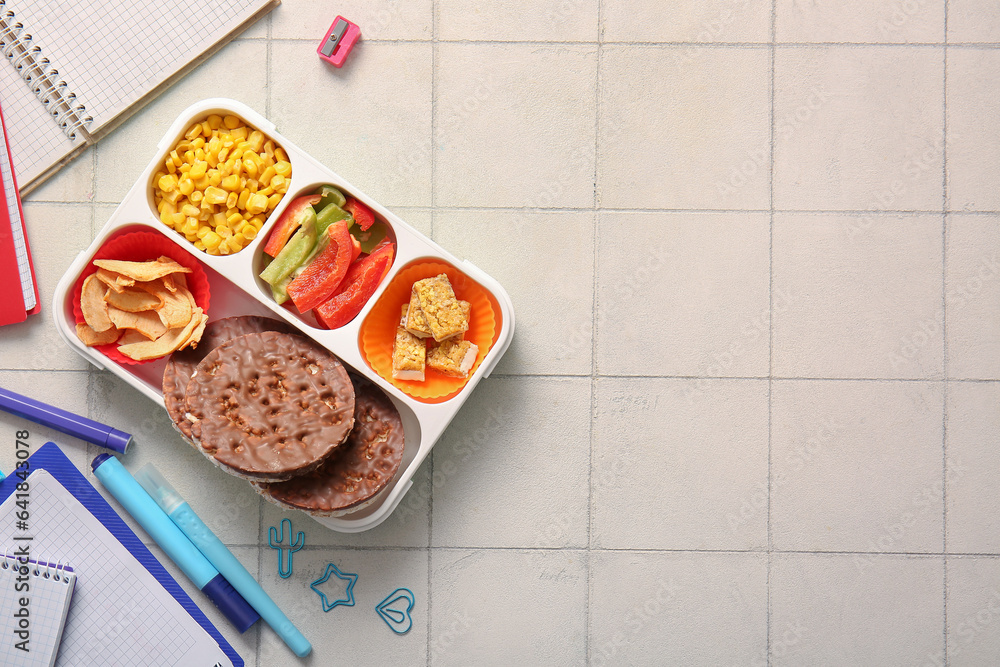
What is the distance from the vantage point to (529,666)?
1.76 meters

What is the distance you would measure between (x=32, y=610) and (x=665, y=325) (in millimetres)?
1753

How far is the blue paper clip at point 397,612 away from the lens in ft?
5.75

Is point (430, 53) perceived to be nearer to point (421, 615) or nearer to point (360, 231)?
point (360, 231)

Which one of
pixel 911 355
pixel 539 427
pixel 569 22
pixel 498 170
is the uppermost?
pixel 569 22

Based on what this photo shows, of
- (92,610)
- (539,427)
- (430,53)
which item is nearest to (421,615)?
(539,427)

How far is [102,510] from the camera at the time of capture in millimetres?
1715

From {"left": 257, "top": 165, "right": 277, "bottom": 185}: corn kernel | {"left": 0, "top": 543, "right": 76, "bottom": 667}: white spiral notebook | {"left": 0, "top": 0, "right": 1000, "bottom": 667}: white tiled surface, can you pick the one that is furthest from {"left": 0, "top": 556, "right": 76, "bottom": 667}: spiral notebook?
{"left": 257, "top": 165, "right": 277, "bottom": 185}: corn kernel

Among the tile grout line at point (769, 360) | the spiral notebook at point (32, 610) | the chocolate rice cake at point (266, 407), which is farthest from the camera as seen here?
the tile grout line at point (769, 360)

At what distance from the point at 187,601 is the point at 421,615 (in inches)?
23.7

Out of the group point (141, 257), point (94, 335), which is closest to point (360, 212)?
point (141, 257)

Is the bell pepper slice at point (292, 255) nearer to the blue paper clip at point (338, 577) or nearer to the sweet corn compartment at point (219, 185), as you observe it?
the sweet corn compartment at point (219, 185)

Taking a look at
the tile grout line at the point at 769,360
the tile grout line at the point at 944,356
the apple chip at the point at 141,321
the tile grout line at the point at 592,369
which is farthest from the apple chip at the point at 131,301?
the tile grout line at the point at 944,356

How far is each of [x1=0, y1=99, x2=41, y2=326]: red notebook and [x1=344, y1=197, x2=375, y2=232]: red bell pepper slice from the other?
0.86 m

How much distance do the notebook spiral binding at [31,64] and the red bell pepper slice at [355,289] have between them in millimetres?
818
